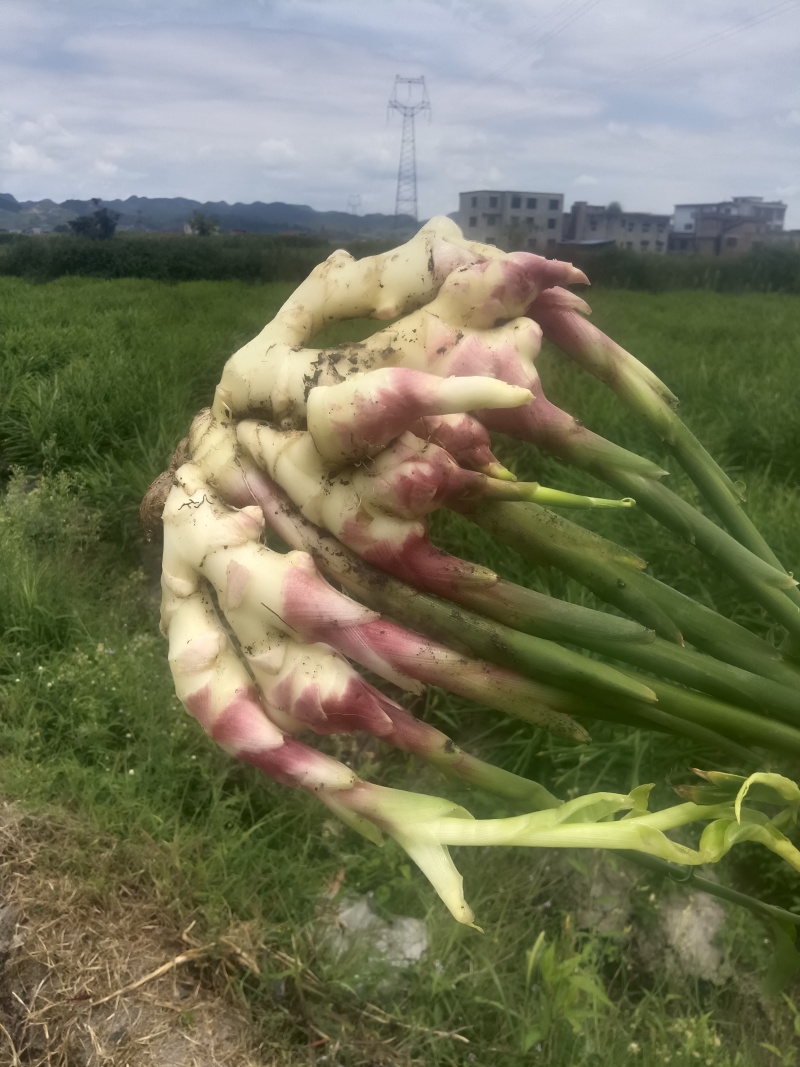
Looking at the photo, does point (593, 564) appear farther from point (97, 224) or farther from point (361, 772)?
point (97, 224)

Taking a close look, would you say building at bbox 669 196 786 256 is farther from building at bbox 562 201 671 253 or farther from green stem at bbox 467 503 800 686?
green stem at bbox 467 503 800 686

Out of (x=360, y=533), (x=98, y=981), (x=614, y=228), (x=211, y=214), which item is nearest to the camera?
(x=360, y=533)

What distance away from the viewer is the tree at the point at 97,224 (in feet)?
3.51

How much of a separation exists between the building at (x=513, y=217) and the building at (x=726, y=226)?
6.2 inches

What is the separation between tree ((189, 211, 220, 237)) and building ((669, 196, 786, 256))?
0.58 metres

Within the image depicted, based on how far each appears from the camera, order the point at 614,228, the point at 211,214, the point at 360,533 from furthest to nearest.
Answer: the point at 211,214
the point at 614,228
the point at 360,533

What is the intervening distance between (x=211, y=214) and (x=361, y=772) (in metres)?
0.73

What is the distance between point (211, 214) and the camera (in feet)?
3.28

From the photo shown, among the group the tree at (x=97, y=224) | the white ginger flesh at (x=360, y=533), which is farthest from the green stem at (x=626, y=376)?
the tree at (x=97, y=224)

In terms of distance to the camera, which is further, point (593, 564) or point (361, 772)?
point (361, 772)

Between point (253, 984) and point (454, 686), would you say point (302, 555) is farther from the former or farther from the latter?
point (253, 984)

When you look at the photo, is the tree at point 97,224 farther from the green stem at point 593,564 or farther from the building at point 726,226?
the green stem at point 593,564

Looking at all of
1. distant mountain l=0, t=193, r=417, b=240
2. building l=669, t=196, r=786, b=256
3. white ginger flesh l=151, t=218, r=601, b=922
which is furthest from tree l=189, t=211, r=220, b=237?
white ginger flesh l=151, t=218, r=601, b=922

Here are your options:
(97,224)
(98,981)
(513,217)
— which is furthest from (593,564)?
(97,224)
